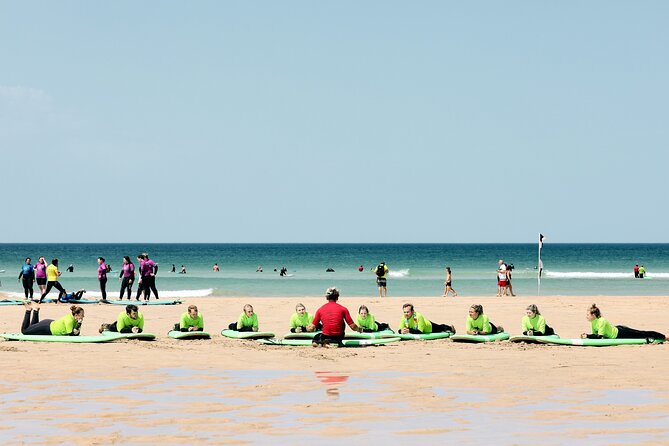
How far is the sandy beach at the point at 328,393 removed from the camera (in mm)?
9773

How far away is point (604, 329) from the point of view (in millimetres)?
18516

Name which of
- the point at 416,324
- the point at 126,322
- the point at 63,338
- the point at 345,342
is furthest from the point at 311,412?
the point at 126,322

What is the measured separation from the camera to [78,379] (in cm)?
1378

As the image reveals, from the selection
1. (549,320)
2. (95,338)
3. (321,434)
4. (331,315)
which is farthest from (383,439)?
(549,320)

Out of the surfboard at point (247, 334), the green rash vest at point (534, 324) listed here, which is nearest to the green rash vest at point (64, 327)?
the surfboard at point (247, 334)

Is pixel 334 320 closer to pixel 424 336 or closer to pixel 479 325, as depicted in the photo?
pixel 424 336

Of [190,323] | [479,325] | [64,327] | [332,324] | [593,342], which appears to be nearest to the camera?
[332,324]

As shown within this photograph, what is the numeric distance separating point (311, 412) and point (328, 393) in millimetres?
1460

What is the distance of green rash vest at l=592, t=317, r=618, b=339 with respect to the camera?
728 inches

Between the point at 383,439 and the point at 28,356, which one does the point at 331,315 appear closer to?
the point at 28,356

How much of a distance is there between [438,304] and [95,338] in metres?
17.5

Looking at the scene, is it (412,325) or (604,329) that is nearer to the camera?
(604,329)

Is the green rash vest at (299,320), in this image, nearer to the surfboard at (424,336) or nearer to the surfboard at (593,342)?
the surfboard at (424,336)

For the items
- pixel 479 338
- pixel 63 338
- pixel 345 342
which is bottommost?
pixel 63 338
